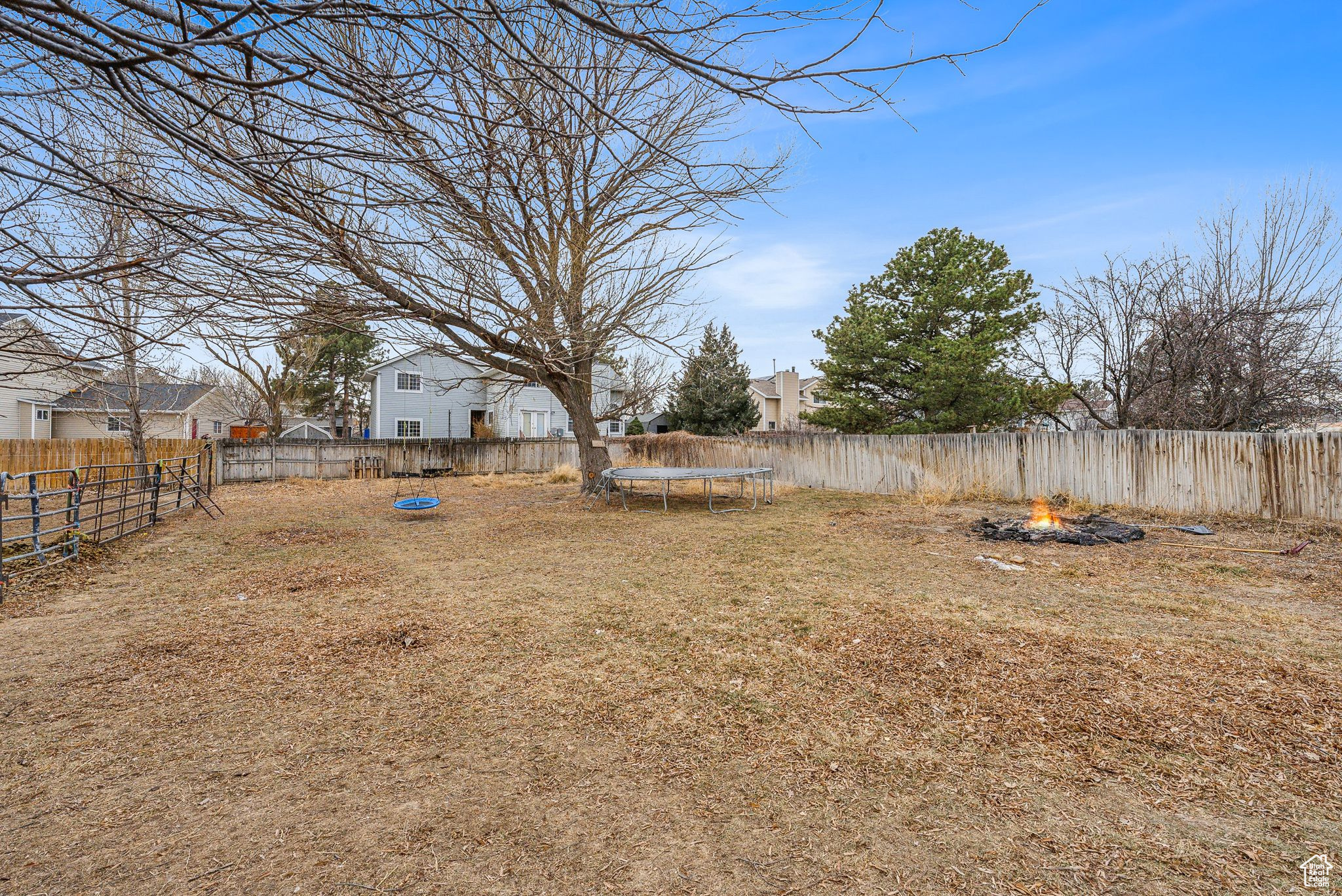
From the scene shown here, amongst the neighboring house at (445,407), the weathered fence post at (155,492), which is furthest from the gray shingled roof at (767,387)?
the weathered fence post at (155,492)

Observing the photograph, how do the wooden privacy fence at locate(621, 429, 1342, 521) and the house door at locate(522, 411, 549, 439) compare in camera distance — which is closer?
the wooden privacy fence at locate(621, 429, 1342, 521)

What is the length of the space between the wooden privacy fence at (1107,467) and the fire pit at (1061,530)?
5.13ft

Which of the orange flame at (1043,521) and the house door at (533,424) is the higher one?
the house door at (533,424)

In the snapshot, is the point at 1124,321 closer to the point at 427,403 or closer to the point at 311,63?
the point at 311,63

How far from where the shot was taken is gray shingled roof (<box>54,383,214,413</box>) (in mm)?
13066

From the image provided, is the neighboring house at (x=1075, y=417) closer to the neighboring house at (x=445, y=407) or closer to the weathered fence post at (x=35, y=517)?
the neighboring house at (x=445, y=407)

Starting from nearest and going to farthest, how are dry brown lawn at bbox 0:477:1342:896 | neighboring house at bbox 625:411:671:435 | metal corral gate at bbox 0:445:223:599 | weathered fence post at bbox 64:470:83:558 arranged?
dry brown lawn at bbox 0:477:1342:896 < metal corral gate at bbox 0:445:223:599 < weathered fence post at bbox 64:470:83:558 < neighboring house at bbox 625:411:671:435

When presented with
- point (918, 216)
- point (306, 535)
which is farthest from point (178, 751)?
point (918, 216)

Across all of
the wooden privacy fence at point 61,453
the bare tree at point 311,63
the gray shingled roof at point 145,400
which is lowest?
the wooden privacy fence at point 61,453

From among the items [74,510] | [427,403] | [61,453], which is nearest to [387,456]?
[427,403]

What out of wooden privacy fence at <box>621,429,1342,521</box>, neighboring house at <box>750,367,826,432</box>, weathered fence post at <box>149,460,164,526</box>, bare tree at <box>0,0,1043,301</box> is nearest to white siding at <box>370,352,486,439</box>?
weathered fence post at <box>149,460,164,526</box>

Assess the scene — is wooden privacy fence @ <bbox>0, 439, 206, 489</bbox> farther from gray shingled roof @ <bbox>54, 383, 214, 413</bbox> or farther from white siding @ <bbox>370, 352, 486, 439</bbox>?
white siding @ <bbox>370, 352, 486, 439</bbox>

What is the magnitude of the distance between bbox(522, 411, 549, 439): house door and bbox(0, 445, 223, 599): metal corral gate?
44.3ft

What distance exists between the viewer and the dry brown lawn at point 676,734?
202cm
